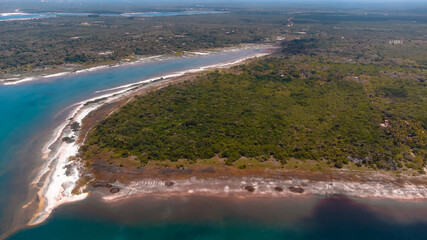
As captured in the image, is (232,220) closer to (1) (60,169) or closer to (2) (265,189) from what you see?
(2) (265,189)

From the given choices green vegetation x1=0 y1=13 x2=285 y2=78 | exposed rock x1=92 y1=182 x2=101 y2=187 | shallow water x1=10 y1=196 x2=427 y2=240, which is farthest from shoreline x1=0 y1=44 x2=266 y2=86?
shallow water x1=10 y1=196 x2=427 y2=240

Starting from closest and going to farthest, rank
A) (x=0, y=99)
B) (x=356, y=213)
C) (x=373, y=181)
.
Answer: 1. (x=356, y=213)
2. (x=373, y=181)
3. (x=0, y=99)

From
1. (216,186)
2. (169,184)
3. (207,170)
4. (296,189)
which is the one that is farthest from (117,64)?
(296,189)

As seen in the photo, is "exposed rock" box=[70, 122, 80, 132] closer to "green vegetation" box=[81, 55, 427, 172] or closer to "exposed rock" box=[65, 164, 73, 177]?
→ "green vegetation" box=[81, 55, 427, 172]

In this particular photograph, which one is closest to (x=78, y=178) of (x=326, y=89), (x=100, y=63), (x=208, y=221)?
(x=208, y=221)

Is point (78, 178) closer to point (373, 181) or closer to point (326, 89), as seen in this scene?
point (373, 181)
